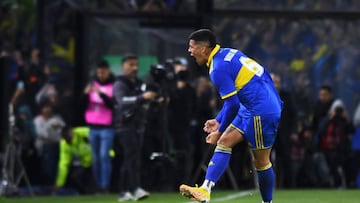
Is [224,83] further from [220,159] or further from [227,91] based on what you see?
[220,159]

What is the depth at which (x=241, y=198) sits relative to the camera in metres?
18.3

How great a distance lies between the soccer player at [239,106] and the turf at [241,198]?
4031mm

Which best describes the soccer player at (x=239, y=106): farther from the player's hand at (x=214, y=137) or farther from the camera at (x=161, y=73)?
the camera at (x=161, y=73)

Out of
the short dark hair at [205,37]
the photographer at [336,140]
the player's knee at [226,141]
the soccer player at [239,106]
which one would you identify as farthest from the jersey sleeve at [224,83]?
the photographer at [336,140]

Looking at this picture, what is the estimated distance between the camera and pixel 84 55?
71.7ft

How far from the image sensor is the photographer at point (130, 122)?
57.7ft

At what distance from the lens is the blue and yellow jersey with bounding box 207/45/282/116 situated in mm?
12742

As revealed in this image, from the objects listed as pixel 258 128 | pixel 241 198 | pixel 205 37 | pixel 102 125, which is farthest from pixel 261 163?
pixel 102 125

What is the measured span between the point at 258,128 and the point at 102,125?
23.8 ft

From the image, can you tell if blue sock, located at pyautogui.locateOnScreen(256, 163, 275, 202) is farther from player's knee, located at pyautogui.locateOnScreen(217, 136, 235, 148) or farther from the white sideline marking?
the white sideline marking

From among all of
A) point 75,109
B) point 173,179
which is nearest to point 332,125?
point 173,179

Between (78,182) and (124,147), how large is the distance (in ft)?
9.26

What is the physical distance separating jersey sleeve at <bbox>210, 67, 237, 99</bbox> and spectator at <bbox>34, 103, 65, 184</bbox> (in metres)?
8.46

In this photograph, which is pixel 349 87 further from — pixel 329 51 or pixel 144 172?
pixel 144 172
